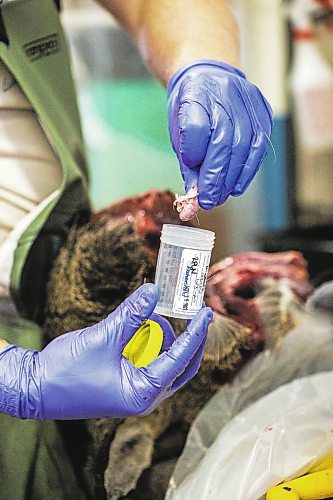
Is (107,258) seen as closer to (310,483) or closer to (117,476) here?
(117,476)

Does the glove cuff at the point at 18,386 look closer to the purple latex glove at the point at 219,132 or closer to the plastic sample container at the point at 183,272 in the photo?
the plastic sample container at the point at 183,272

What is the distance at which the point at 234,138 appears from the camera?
94cm

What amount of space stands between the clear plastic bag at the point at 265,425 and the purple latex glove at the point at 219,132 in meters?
0.37

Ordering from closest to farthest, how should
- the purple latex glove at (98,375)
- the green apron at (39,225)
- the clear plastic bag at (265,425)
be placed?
the purple latex glove at (98,375)
the clear plastic bag at (265,425)
the green apron at (39,225)

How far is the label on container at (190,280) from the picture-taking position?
908mm

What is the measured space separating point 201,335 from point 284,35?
69.2 inches

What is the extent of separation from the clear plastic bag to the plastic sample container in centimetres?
26

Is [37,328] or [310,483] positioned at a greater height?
[37,328]

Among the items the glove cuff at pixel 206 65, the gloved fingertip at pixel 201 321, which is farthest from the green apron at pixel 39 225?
the gloved fingertip at pixel 201 321

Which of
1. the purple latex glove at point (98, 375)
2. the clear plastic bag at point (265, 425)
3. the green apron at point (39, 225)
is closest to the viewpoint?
the purple latex glove at point (98, 375)

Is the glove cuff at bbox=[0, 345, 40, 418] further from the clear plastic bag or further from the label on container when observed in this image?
the clear plastic bag

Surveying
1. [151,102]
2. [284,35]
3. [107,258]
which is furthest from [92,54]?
[107,258]

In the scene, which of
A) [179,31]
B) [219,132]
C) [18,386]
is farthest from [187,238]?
[179,31]

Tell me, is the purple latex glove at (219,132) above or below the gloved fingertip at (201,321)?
above
